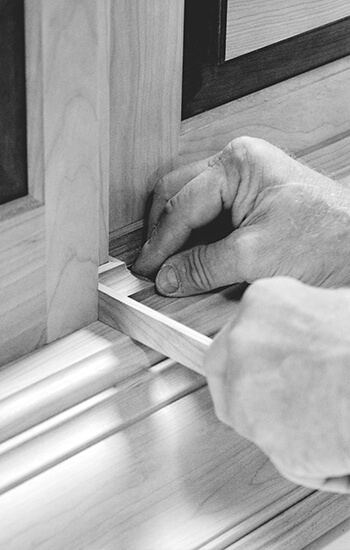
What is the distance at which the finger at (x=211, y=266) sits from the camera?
3.72 ft

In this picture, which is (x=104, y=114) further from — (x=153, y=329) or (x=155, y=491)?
(x=155, y=491)

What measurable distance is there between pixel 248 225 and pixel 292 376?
419 millimetres

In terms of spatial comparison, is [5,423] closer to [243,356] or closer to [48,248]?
[48,248]

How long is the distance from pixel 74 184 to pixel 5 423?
0.75 feet

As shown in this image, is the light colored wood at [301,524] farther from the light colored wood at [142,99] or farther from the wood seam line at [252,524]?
the light colored wood at [142,99]

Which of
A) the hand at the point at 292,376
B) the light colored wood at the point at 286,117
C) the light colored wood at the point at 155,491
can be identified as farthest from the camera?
the light colored wood at the point at 286,117

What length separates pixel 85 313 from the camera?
1098mm

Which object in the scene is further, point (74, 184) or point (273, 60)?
point (273, 60)

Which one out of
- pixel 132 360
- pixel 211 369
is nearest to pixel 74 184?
pixel 132 360

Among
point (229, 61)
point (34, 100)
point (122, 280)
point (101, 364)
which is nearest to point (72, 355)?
point (101, 364)

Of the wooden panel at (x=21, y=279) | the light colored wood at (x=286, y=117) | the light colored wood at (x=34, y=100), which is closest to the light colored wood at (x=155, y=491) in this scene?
the wooden panel at (x=21, y=279)

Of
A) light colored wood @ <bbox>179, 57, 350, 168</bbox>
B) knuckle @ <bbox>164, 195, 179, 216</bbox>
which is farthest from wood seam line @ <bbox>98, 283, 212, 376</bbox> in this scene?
light colored wood @ <bbox>179, 57, 350, 168</bbox>

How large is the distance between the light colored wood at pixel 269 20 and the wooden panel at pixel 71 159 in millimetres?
276

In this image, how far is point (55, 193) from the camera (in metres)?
1.01
